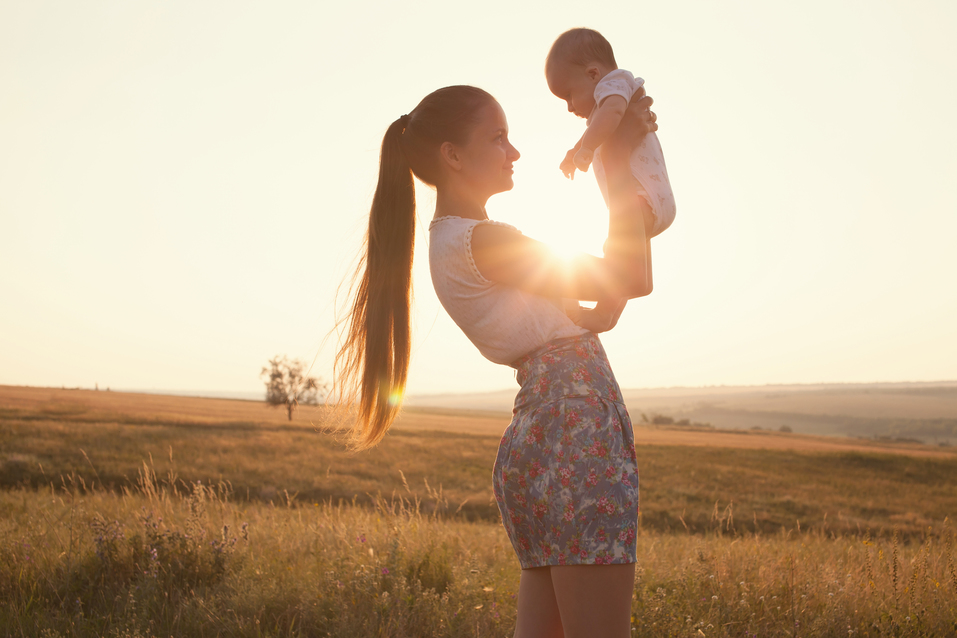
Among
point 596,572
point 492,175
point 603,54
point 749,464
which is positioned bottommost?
point 749,464

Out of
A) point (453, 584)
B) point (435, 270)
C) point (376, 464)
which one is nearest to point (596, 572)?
point (435, 270)

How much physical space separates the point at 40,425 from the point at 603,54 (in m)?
33.4

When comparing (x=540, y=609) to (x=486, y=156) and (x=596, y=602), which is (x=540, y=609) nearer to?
(x=596, y=602)

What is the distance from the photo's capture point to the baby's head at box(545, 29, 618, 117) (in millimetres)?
2643

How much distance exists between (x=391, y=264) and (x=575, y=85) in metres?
1.27

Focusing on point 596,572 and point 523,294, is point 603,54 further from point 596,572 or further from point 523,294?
point 596,572

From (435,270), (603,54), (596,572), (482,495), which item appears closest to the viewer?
(596,572)

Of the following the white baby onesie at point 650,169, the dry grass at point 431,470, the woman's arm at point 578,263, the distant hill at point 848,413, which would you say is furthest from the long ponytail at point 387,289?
the distant hill at point 848,413

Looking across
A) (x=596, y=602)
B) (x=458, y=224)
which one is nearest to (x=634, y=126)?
(x=458, y=224)

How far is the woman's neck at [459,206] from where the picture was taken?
196 cm

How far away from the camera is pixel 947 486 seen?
27.3 meters

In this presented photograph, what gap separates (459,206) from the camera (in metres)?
1.96

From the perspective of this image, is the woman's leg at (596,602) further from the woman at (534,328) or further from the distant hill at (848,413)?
the distant hill at (848,413)

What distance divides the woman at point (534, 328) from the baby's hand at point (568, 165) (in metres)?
0.20
